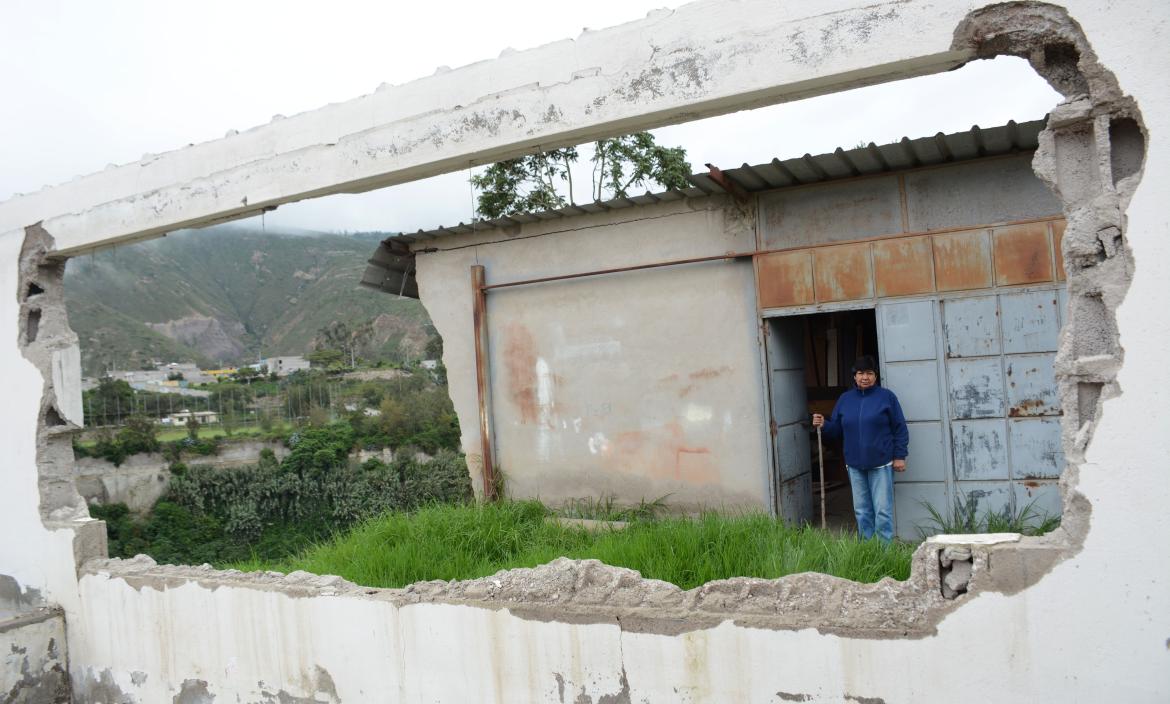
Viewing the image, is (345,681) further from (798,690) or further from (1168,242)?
(1168,242)

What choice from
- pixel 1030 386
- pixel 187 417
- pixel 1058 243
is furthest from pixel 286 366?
pixel 1058 243

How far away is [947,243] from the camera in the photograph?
5.96m

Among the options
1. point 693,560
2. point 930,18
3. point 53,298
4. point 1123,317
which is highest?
point 930,18

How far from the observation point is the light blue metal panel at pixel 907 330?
19.8 feet

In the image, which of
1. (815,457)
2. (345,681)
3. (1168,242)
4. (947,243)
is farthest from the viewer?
(815,457)

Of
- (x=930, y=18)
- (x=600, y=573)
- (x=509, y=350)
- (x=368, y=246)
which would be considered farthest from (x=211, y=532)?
(x=368, y=246)

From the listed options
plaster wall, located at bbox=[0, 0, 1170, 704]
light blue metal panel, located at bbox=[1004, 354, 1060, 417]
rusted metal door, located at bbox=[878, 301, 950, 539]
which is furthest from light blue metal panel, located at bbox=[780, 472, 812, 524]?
plaster wall, located at bbox=[0, 0, 1170, 704]

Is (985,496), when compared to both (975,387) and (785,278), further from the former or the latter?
(785,278)

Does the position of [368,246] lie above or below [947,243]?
above

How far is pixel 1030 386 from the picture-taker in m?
5.81

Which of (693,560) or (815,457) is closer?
(693,560)

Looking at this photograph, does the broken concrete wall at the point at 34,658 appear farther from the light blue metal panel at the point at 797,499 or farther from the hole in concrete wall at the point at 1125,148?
the hole in concrete wall at the point at 1125,148

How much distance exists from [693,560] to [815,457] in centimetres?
562

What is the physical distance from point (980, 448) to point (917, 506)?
63cm
